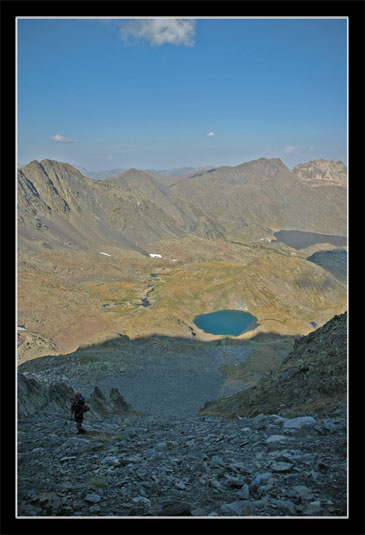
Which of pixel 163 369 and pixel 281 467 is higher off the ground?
pixel 281 467

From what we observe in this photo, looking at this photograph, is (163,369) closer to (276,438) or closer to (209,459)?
(276,438)

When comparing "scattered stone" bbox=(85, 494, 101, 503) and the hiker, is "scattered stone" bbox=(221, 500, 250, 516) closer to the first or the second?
"scattered stone" bbox=(85, 494, 101, 503)

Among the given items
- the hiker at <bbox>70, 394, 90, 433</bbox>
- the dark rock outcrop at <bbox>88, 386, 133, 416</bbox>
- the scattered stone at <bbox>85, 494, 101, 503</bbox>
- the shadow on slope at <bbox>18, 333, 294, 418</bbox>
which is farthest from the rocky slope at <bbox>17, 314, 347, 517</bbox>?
the shadow on slope at <bbox>18, 333, 294, 418</bbox>

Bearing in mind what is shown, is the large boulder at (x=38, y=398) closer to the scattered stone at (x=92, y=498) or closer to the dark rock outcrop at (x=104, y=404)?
the dark rock outcrop at (x=104, y=404)

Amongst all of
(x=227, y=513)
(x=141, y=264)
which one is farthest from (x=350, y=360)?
(x=141, y=264)

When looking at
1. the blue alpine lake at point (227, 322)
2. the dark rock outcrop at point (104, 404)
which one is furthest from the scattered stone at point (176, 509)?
the blue alpine lake at point (227, 322)

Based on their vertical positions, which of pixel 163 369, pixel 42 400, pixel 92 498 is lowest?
pixel 163 369

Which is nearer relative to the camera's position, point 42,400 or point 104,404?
point 42,400

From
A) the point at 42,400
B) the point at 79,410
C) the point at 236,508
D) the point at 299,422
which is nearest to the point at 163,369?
the point at 42,400
